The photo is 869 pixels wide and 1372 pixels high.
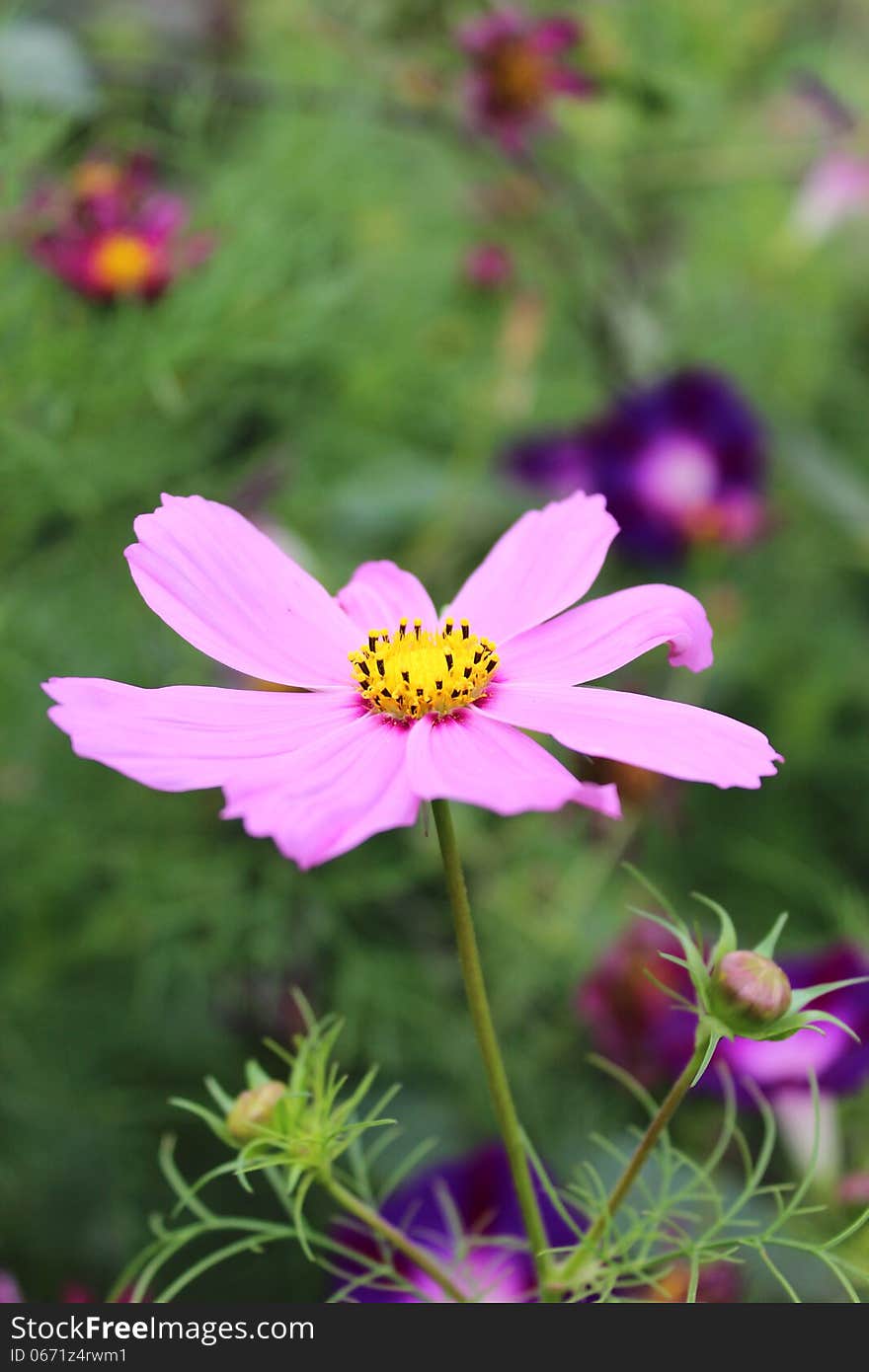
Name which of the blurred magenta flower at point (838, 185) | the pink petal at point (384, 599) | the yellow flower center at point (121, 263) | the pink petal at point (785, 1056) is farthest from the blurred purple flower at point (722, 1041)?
the blurred magenta flower at point (838, 185)

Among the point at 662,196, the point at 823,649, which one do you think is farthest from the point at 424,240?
the point at 823,649

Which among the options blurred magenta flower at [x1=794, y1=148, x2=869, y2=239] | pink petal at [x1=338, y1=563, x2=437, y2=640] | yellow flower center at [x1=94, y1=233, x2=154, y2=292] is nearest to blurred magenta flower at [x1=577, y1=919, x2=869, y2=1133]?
pink petal at [x1=338, y1=563, x2=437, y2=640]

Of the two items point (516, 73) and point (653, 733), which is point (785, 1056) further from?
point (516, 73)

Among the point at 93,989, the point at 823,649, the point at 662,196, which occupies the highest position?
the point at 662,196

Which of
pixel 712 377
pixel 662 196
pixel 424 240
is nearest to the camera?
pixel 712 377

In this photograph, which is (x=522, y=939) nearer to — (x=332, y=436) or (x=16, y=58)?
(x=332, y=436)

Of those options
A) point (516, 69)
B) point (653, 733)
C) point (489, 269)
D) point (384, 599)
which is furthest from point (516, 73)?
point (653, 733)
